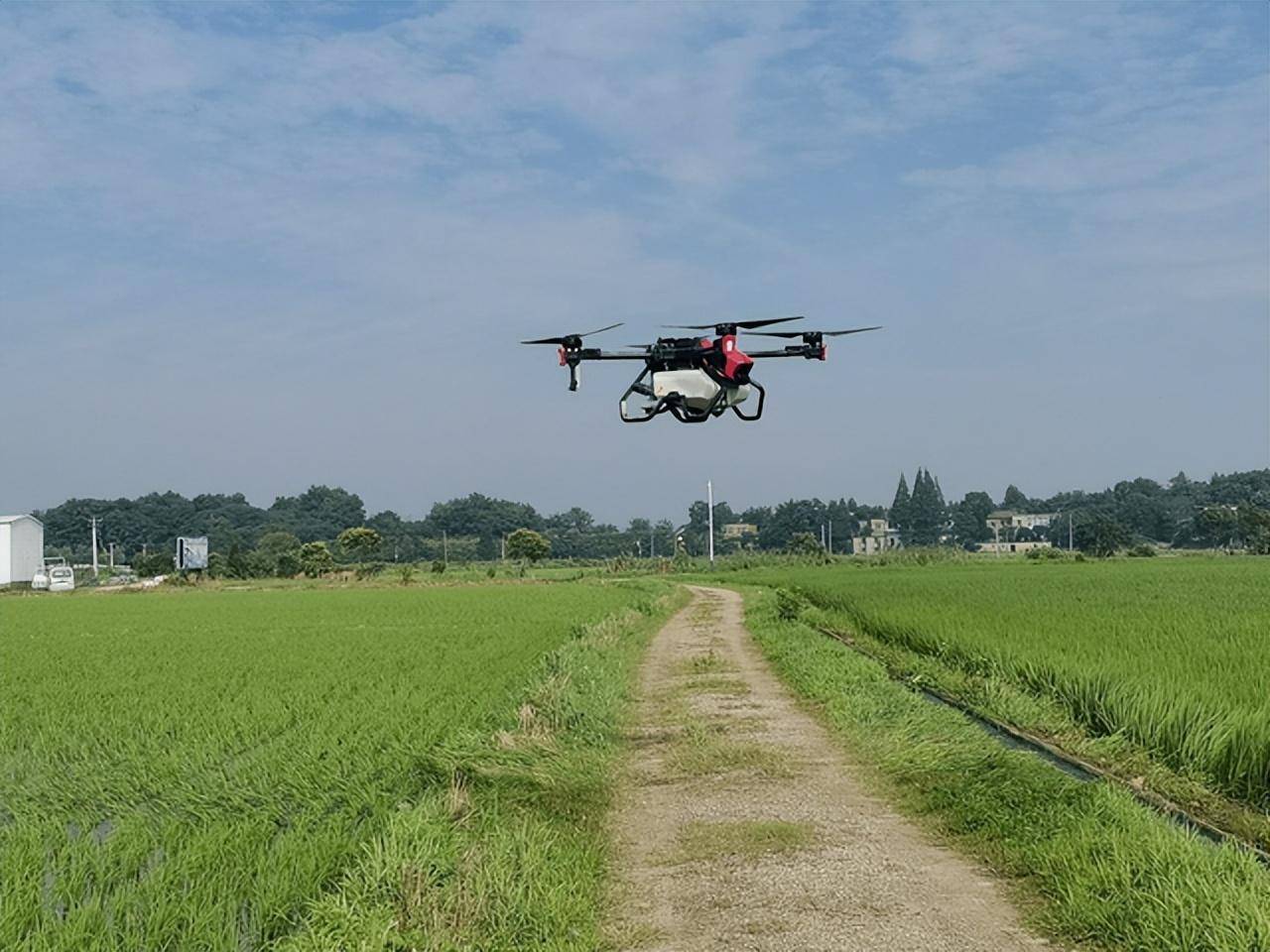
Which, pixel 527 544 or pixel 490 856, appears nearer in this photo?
pixel 490 856

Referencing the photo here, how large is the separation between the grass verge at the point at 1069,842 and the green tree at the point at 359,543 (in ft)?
271

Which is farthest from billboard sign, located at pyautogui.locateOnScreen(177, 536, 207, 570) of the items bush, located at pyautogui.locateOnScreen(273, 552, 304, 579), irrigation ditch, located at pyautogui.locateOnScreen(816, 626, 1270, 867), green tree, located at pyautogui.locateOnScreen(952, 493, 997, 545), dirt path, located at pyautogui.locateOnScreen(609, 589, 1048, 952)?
green tree, located at pyautogui.locateOnScreen(952, 493, 997, 545)

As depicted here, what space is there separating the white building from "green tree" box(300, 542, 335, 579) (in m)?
17.3

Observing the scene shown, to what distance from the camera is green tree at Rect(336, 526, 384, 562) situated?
91188 mm

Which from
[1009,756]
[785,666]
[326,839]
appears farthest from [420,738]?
[785,666]

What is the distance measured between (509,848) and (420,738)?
11.9 ft

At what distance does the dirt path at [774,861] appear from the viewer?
18.7ft

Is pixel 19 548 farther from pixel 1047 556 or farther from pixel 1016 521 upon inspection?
pixel 1016 521

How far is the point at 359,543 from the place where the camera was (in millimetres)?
91875

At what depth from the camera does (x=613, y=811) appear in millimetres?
8250

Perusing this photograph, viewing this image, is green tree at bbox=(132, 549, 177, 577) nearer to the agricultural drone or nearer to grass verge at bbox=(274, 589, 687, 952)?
grass verge at bbox=(274, 589, 687, 952)

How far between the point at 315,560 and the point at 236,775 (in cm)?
7090

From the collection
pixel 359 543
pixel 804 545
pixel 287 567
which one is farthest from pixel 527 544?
pixel 804 545

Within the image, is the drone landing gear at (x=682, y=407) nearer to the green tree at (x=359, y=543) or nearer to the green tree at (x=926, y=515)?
the green tree at (x=359, y=543)
